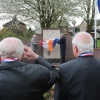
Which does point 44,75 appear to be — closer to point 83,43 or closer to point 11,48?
A: point 11,48

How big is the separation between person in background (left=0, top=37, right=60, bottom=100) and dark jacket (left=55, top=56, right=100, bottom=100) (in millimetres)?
276

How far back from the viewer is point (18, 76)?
10.8 feet

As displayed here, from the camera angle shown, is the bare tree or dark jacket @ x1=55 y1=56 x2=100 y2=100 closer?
dark jacket @ x1=55 y1=56 x2=100 y2=100

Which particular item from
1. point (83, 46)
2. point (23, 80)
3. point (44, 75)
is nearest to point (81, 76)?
point (83, 46)

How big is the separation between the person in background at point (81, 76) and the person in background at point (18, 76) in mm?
282

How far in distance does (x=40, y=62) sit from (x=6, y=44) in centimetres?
47

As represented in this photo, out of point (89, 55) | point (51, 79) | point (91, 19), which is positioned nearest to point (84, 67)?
point (89, 55)

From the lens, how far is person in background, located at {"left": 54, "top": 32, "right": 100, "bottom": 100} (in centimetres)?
359

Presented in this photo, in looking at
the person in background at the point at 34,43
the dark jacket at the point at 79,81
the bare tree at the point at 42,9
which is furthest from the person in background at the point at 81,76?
the bare tree at the point at 42,9

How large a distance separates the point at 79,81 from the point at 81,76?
0.06m

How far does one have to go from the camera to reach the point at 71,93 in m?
3.61

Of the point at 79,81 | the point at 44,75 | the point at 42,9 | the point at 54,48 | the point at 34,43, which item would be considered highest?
the point at 42,9

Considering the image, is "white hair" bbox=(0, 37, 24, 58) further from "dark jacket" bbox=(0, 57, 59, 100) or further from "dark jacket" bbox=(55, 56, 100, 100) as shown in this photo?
"dark jacket" bbox=(55, 56, 100, 100)

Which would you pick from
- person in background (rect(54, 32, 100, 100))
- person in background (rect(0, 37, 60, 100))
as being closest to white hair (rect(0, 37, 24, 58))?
person in background (rect(0, 37, 60, 100))
